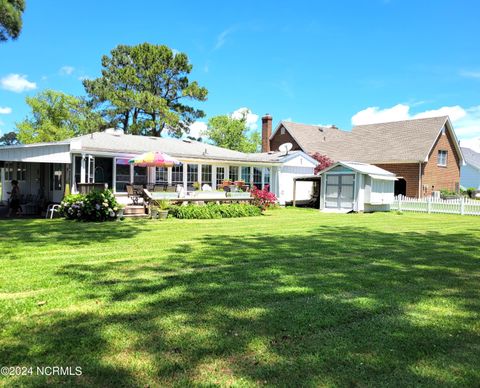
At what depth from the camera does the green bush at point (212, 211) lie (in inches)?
610

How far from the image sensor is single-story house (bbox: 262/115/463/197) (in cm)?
2916

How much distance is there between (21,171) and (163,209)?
9577 millimetres

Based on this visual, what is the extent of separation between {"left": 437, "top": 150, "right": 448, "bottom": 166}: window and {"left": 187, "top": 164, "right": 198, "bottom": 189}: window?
68.3 ft

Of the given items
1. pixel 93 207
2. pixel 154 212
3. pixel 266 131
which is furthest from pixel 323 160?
pixel 93 207

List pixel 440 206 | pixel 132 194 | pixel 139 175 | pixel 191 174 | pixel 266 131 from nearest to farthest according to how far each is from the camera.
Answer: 1. pixel 132 194
2. pixel 139 175
3. pixel 191 174
4. pixel 440 206
5. pixel 266 131

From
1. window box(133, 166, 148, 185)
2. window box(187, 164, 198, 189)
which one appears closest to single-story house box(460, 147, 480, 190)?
window box(187, 164, 198, 189)

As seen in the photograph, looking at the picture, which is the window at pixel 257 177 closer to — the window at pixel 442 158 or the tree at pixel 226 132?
the window at pixel 442 158

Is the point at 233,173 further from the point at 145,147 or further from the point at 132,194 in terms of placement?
the point at 132,194

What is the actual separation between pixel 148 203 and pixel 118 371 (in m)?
14.0

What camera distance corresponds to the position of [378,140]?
109 ft

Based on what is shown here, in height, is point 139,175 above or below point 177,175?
below

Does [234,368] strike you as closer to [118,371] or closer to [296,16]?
[118,371]

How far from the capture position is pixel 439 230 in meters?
13.0

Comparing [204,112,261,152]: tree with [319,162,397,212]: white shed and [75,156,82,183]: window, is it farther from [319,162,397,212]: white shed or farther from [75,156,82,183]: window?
[75,156,82,183]: window
